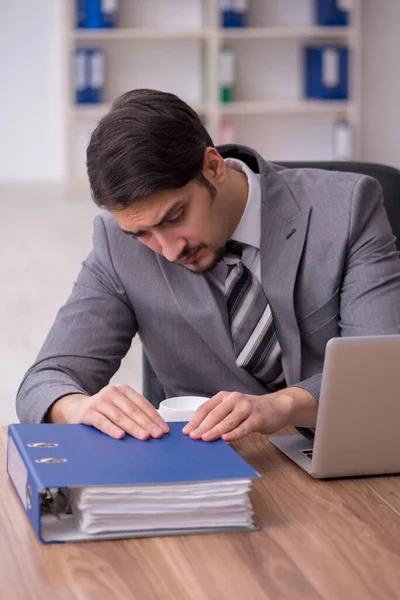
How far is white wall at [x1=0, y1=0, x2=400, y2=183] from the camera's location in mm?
7977

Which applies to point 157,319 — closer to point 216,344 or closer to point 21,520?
point 216,344

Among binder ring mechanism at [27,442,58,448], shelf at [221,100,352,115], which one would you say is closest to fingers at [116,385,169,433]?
binder ring mechanism at [27,442,58,448]

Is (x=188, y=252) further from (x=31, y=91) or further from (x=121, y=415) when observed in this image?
(x=31, y=91)

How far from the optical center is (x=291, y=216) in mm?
1770

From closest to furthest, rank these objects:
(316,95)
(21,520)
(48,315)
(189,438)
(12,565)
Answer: (12,565), (21,520), (189,438), (48,315), (316,95)

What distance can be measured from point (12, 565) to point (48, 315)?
3.67 m

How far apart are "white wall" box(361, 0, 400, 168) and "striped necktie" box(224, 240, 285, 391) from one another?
646cm

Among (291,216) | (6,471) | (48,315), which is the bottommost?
(48,315)

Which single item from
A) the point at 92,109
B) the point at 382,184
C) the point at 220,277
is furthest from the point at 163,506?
the point at 92,109

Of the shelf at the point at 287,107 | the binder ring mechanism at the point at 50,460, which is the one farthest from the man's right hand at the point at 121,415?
the shelf at the point at 287,107

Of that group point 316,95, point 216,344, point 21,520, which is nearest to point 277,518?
point 21,520

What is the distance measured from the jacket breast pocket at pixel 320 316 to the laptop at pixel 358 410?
16.9 inches

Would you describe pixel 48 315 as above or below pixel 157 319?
below

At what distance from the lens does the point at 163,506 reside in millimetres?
1144
